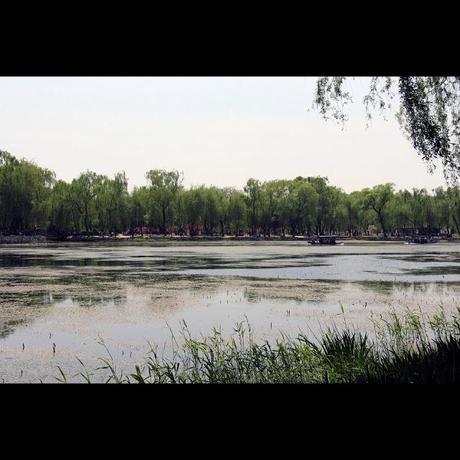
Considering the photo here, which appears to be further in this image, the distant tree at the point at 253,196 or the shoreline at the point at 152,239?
the distant tree at the point at 253,196

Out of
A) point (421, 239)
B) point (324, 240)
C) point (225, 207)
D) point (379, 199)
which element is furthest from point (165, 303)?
point (421, 239)

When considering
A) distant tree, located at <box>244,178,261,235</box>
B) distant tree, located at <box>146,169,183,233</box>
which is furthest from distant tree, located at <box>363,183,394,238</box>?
distant tree, located at <box>146,169,183,233</box>

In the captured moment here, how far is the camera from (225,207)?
167 ft

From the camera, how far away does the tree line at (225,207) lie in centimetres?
4772

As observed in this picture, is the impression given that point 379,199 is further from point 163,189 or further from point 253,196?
point 163,189

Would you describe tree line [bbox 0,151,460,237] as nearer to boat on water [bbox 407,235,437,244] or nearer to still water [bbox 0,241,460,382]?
boat on water [bbox 407,235,437,244]

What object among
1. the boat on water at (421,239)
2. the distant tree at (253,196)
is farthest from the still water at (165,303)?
the boat on water at (421,239)

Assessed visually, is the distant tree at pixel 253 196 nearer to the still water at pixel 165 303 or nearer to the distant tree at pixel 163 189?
the distant tree at pixel 163 189

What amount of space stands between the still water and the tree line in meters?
26.9

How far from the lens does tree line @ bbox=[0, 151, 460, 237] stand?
47.7 metres

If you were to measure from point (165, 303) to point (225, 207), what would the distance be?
37.8 metres

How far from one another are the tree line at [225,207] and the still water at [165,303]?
26.9 m
